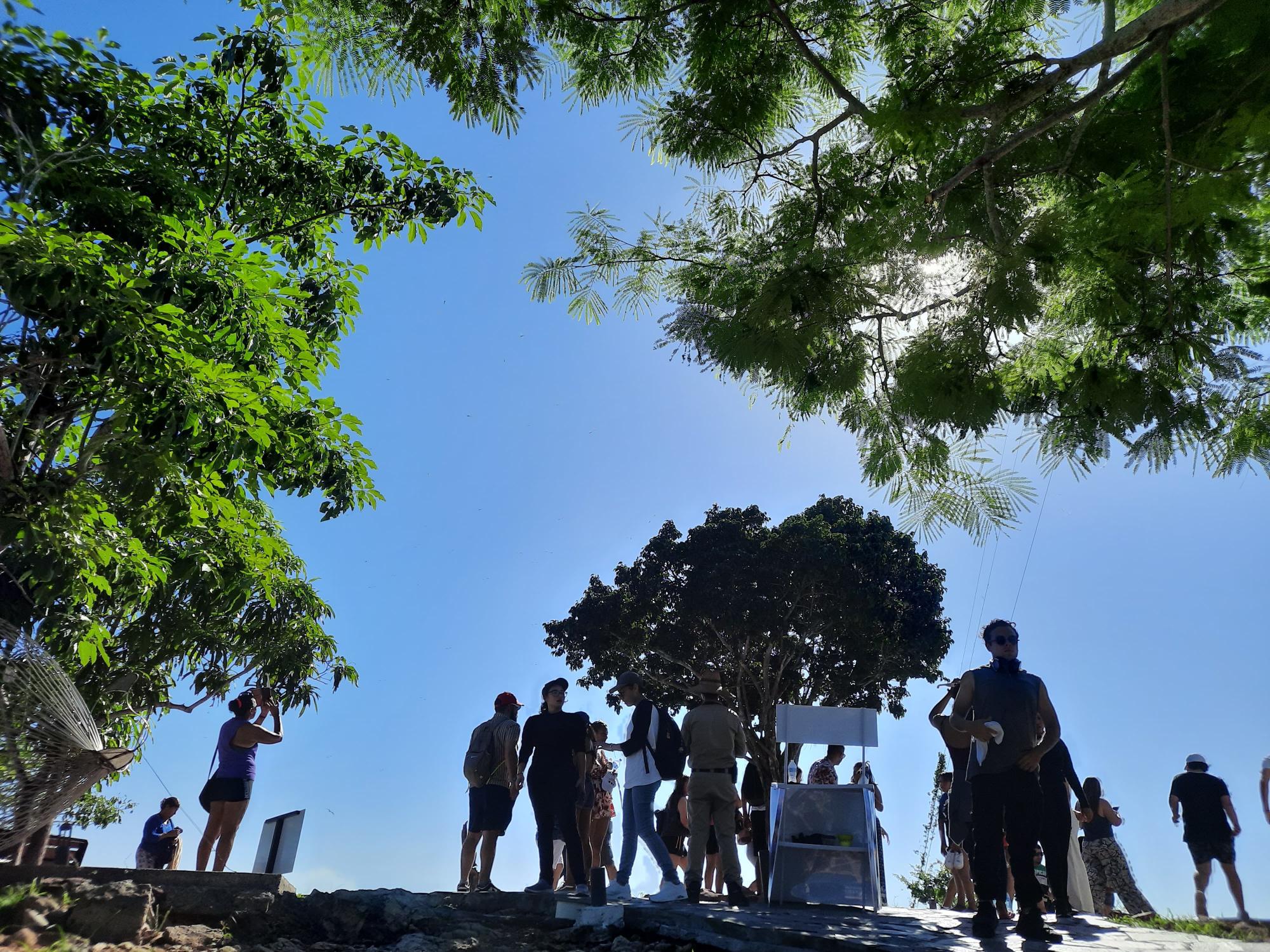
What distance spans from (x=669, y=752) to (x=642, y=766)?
0.26m

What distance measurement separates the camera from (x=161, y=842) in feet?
25.6

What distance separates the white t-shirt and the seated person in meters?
4.24

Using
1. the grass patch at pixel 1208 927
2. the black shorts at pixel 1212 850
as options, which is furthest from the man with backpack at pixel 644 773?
the black shorts at pixel 1212 850

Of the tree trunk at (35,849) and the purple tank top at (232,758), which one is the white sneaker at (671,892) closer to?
the purple tank top at (232,758)

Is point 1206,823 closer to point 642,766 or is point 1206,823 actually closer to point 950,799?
point 950,799

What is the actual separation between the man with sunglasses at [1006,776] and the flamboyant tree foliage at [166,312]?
4.12 metres

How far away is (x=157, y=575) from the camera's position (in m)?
5.54

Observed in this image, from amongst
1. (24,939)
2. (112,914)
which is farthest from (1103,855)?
Answer: (24,939)

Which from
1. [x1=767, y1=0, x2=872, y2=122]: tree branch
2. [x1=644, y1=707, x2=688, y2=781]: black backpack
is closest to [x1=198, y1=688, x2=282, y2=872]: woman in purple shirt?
[x1=644, y1=707, x2=688, y2=781]: black backpack

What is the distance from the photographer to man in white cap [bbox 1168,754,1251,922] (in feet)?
22.3

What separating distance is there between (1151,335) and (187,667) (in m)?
9.88

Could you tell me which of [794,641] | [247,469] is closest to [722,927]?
[247,469]

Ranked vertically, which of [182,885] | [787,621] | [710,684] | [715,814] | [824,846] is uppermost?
[787,621]

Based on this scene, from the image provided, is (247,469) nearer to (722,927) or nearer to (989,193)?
(722,927)
